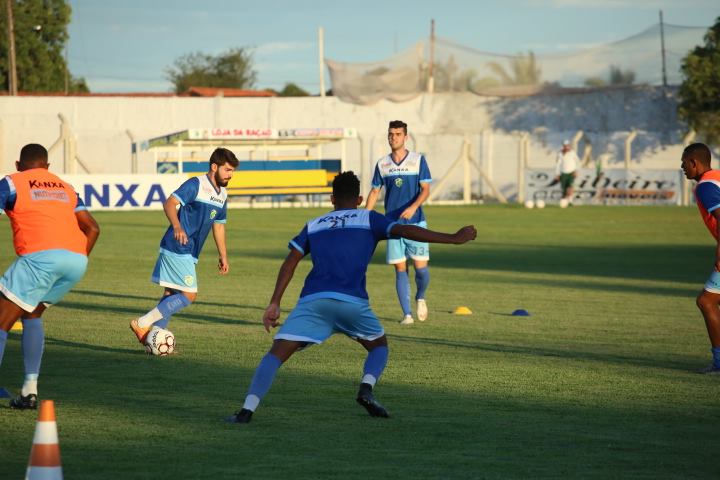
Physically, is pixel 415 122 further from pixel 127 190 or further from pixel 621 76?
pixel 127 190

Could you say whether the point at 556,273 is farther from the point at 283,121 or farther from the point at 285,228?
the point at 283,121

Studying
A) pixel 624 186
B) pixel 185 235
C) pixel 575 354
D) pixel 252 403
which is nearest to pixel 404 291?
pixel 575 354

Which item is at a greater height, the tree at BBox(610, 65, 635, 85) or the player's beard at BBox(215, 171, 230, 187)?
the tree at BBox(610, 65, 635, 85)

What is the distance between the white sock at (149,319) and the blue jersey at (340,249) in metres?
3.59

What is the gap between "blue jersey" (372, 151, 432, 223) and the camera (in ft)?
46.6

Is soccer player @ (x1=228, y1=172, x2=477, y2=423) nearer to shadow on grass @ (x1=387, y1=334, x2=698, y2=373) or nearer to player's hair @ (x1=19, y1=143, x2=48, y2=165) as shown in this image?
player's hair @ (x1=19, y1=143, x2=48, y2=165)

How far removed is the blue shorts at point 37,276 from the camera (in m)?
8.56

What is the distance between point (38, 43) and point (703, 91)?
152 feet

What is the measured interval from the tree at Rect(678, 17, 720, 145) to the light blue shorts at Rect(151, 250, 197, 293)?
4172 centimetres

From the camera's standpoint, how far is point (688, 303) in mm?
16953

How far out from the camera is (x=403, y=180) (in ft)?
46.7

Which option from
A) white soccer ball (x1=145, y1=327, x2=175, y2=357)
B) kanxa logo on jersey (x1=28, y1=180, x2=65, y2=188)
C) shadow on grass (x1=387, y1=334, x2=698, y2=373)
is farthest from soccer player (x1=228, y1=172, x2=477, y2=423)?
shadow on grass (x1=387, y1=334, x2=698, y2=373)

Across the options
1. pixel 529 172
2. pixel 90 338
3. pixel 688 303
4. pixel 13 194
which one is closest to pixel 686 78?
pixel 529 172

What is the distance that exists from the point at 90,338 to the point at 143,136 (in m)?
42.8
